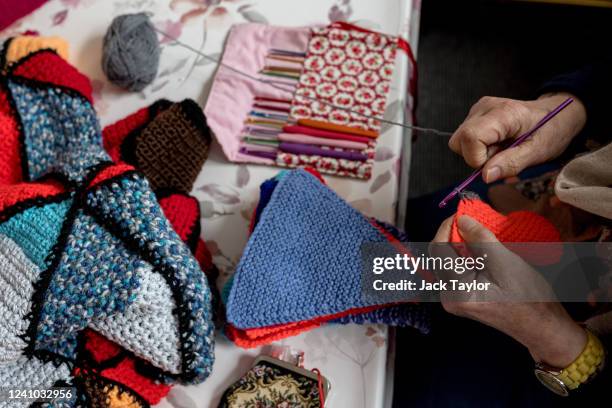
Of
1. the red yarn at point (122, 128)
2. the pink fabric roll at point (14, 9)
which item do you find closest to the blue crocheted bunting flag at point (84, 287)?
the red yarn at point (122, 128)

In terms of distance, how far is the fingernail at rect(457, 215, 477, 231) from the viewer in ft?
1.99

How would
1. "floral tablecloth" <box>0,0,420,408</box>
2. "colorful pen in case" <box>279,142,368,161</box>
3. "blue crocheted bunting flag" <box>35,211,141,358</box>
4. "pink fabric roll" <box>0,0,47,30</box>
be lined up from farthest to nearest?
"pink fabric roll" <box>0,0,47,30</box> < "colorful pen in case" <box>279,142,368,161</box> < "floral tablecloth" <box>0,0,420,408</box> < "blue crocheted bunting flag" <box>35,211,141,358</box>

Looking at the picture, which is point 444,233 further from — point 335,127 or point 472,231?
point 335,127

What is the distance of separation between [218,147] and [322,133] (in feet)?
0.57

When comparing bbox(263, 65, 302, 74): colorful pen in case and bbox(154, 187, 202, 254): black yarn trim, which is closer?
bbox(154, 187, 202, 254): black yarn trim

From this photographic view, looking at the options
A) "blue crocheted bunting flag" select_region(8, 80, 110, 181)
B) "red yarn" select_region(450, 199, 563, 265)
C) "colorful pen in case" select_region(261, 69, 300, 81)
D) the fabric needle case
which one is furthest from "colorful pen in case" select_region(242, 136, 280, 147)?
"red yarn" select_region(450, 199, 563, 265)

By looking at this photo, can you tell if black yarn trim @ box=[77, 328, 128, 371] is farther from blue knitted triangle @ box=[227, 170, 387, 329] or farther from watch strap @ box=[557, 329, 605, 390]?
watch strap @ box=[557, 329, 605, 390]

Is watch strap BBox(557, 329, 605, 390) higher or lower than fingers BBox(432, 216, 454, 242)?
lower

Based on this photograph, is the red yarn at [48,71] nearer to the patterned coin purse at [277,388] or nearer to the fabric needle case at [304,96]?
the fabric needle case at [304,96]

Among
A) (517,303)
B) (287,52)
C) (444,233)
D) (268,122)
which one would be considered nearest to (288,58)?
(287,52)

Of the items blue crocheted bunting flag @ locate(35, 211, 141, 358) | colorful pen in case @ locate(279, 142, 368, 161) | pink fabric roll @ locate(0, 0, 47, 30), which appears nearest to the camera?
blue crocheted bunting flag @ locate(35, 211, 141, 358)

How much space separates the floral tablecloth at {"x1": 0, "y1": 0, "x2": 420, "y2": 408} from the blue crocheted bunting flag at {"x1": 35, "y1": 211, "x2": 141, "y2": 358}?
0.59ft

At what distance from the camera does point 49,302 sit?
586 millimetres

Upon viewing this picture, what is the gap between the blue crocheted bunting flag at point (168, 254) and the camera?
61 centimetres
